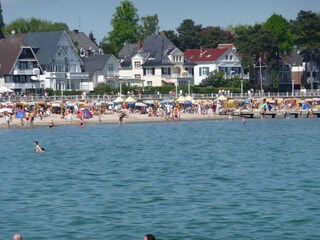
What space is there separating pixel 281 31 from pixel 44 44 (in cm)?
4833

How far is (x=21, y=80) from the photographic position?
405 ft

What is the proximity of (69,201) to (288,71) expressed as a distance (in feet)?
386

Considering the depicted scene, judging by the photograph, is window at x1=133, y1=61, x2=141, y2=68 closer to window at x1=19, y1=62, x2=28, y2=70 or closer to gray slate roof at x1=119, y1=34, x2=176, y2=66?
gray slate roof at x1=119, y1=34, x2=176, y2=66

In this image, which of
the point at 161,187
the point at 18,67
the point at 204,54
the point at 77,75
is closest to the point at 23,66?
the point at 18,67

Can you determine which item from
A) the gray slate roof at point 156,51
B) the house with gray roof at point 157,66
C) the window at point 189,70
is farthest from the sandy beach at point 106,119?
the window at point 189,70

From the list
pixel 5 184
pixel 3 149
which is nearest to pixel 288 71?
pixel 3 149

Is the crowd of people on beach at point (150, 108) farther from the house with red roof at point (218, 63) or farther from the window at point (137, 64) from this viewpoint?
the window at point (137, 64)

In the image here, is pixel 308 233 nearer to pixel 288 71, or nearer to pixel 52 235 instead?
pixel 52 235

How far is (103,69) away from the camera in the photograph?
13450 cm

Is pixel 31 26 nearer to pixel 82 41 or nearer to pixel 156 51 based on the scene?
pixel 82 41

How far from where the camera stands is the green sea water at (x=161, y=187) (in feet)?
118

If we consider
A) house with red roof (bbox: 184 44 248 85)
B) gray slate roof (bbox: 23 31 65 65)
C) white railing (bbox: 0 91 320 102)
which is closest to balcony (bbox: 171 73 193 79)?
house with red roof (bbox: 184 44 248 85)

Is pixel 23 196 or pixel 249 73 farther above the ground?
pixel 249 73

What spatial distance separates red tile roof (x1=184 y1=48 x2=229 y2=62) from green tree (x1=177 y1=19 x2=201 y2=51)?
50.8ft
